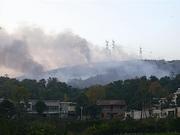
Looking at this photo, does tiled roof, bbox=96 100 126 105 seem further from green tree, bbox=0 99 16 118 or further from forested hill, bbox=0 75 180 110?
green tree, bbox=0 99 16 118

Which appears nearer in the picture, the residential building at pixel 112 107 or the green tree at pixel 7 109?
the green tree at pixel 7 109

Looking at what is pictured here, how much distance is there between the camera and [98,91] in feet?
332

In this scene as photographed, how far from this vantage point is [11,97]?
9081cm

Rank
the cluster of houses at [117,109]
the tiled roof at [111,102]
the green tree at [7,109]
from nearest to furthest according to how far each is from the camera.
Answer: the green tree at [7,109]
the cluster of houses at [117,109]
the tiled roof at [111,102]

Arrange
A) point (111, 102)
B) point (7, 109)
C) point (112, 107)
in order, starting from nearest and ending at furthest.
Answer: point (7, 109)
point (111, 102)
point (112, 107)

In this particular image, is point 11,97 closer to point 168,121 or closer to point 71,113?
point 71,113

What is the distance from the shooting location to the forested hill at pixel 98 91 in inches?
3504

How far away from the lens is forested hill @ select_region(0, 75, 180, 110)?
89.0 metres

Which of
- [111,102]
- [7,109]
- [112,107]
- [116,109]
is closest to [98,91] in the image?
[111,102]

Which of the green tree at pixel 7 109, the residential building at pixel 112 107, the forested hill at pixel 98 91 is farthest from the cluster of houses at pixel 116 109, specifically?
the green tree at pixel 7 109

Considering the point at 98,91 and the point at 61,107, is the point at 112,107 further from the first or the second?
the point at 61,107

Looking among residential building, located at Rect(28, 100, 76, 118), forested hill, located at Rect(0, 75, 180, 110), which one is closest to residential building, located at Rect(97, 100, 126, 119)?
forested hill, located at Rect(0, 75, 180, 110)

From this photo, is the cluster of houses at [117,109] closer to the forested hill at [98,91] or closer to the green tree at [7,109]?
the forested hill at [98,91]

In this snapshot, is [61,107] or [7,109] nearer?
[7,109]
